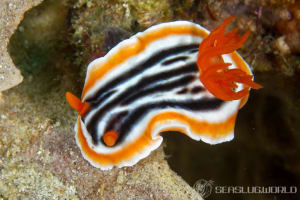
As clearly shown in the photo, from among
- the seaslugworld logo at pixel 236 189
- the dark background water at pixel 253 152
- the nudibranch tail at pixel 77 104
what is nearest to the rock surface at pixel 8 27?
the nudibranch tail at pixel 77 104

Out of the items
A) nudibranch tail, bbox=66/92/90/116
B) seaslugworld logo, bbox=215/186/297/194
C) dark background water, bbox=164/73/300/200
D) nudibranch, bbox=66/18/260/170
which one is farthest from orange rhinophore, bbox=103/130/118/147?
seaslugworld logo, bbox=215/186/297/194

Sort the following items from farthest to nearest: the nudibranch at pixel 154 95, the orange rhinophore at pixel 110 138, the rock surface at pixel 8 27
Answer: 1. the rock surface at pixel 8 27
2. the nudibranch at pixel 154 95
3. the orange rhinophore at pixel 110 138

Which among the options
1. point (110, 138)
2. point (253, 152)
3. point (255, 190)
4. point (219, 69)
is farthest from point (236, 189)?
point (110, 138)

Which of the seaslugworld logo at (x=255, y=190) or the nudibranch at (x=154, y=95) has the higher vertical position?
the nudibranch at (x=154, y=95)

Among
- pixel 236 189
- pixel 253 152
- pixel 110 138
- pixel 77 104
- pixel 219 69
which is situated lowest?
→ pixel 236 189

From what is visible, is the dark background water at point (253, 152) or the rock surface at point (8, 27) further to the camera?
the dark background water at point (253, 152)

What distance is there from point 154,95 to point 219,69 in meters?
0.71

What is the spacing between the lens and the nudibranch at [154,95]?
280cm

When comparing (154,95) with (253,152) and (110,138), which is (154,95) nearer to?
(110,138)

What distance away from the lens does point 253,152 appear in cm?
339

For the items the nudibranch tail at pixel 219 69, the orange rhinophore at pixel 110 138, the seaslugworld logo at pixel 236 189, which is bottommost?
the seaslugworld logo at pixel 236 189

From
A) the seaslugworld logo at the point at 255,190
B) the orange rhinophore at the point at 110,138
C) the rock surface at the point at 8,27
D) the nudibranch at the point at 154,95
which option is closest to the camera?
the orange rhinophore at the point at 110,138

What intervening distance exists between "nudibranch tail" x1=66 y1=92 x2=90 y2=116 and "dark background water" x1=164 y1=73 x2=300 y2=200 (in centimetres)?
116

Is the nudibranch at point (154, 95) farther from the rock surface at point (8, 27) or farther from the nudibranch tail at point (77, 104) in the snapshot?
the rock surface at point (8, 27)
